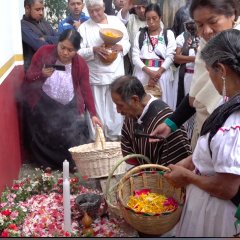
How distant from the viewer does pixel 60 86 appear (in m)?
3.95

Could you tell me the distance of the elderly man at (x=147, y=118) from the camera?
255 centimetres

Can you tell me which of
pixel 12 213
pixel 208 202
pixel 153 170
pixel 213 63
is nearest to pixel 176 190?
pixel 153 170

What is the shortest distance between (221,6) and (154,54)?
107 inches

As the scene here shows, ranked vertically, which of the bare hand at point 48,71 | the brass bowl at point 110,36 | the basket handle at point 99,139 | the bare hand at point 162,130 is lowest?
the basket handle at point 99,139

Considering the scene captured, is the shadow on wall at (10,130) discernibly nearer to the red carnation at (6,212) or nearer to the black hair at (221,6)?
the red carnation at (6,212)

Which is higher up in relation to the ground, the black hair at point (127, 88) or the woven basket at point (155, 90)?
the black hair at point (127, 88)

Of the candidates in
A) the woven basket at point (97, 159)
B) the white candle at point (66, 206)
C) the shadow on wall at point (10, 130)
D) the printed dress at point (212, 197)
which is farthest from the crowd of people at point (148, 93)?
the white candle at point (66, 206)

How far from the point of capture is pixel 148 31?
15.6 ft

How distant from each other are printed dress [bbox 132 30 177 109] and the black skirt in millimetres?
1058

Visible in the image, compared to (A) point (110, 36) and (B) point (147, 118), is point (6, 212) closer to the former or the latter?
(B) point (147, 118)

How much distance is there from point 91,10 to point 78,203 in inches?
100

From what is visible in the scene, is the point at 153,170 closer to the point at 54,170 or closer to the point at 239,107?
the point at 239,107

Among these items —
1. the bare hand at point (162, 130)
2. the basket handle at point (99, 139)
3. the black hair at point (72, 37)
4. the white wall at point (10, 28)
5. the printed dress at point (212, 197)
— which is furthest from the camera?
the black hair at point (72, 37)

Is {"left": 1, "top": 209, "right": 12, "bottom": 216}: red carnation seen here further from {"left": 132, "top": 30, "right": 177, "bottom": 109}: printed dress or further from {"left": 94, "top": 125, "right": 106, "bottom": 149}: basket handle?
{"left": 132, "top": 30, "right": 177, "bottom": 109}: printed dress
